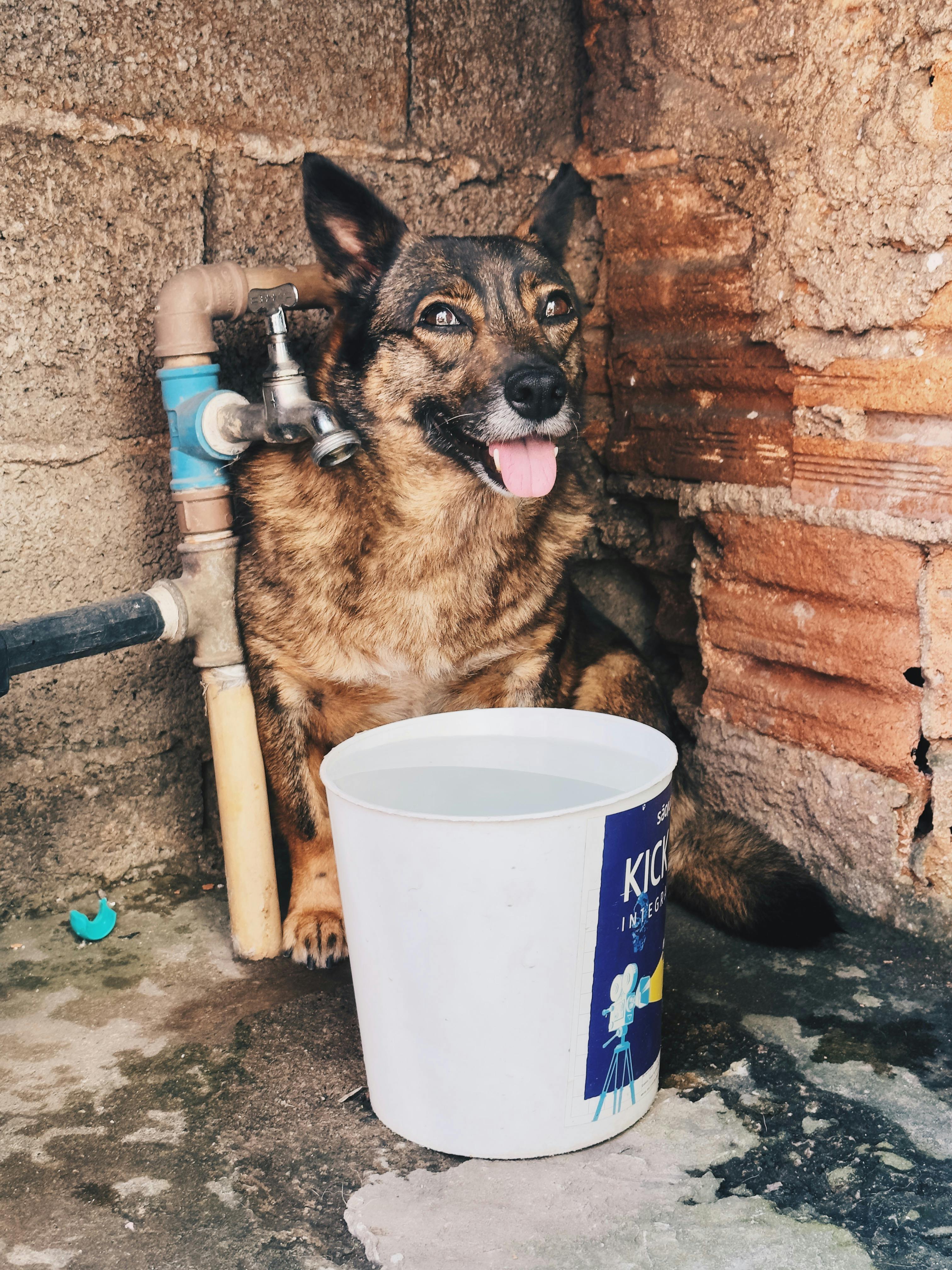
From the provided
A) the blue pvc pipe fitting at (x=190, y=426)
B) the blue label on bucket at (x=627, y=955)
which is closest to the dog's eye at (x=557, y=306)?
the blue pvc pipe fitting at (x=190, y=426)

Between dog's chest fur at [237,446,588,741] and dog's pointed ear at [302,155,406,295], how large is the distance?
374 millimetres

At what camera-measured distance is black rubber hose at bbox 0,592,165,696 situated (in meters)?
1.80

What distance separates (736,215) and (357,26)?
0.93 metres

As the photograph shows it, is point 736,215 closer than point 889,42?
No

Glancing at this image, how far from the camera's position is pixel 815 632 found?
2254 mm

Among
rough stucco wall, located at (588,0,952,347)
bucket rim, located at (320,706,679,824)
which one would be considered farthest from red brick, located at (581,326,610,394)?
bucket rim, located at (320,706,679,824)

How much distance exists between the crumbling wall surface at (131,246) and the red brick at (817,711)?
1.19m

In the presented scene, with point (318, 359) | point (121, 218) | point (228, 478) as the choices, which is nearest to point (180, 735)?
point (228, 478)

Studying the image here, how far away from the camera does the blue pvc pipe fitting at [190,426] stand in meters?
2.07

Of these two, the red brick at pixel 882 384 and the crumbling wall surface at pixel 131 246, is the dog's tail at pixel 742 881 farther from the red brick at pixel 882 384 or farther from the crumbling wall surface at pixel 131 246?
the crumbling wall surface at pixel 131 246

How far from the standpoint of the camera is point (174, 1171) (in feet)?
5.01

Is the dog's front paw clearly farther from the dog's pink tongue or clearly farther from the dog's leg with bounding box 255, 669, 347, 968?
Result: the dog's pink tongue

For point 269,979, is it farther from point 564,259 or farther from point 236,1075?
point 564,259

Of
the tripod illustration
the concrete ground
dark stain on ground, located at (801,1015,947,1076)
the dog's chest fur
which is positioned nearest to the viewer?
the concrete ground
